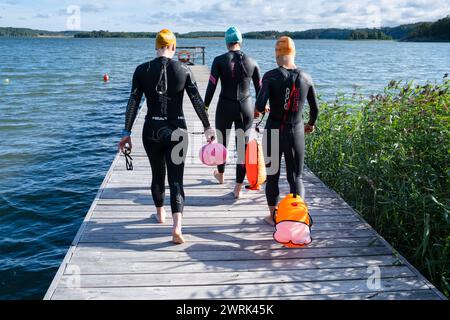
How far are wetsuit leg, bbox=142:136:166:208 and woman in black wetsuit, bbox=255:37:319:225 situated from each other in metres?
1.15

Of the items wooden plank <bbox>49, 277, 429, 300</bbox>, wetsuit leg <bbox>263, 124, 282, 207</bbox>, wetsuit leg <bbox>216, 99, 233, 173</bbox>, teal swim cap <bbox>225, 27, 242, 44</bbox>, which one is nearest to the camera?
wooden plank <bbox>49, 277, 429, 300</bbox>

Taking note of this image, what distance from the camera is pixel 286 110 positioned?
4.41 m

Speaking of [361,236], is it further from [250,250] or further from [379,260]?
[250,250]

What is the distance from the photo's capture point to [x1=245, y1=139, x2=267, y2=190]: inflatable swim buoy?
5523 mm

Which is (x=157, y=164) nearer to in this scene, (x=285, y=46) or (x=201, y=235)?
(x=201, y=235)

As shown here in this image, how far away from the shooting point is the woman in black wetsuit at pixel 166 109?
4160 mm

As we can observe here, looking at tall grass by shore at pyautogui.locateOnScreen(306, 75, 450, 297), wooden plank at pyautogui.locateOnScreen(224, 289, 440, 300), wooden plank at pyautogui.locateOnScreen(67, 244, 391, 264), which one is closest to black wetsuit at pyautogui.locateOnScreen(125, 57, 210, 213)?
wooden plank at pyautogui.locateOnScreen(67, 244, 391, 264)

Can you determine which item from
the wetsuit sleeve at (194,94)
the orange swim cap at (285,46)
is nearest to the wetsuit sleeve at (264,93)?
the orange swim cap at (285,46)

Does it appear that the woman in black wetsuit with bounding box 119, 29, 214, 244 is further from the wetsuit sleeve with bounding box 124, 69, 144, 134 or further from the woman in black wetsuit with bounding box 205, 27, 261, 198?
the woman in black wetsuit with bounding box 205, 27, 261, 198

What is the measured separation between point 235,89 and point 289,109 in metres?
1.15

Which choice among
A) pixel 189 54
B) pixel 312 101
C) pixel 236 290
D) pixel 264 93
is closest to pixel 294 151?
pixel 312 101
